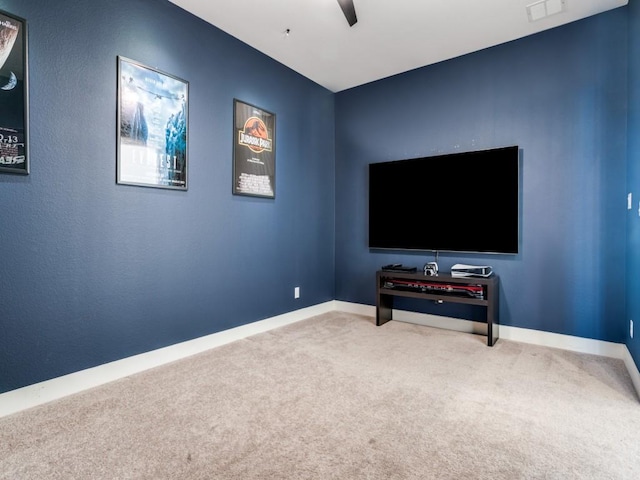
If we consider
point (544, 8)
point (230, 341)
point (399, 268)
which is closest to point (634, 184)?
point (544, 8)

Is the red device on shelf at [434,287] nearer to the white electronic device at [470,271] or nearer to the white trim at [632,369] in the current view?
the white electronic device at [470,271]

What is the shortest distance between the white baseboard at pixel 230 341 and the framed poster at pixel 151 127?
130cm

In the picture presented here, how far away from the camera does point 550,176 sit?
2.99 meters

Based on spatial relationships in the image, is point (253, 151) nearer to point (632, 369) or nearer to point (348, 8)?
point (348, 8)

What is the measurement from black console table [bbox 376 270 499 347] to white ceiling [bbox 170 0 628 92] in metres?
2.27

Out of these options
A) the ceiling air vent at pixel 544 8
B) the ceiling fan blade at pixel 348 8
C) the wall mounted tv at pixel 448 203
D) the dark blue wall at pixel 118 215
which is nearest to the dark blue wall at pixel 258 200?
the dark blue wall at pixel 118 215

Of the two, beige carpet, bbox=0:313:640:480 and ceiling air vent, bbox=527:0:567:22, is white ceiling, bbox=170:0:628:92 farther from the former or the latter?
beige carpet, bbox=0:313:640:480

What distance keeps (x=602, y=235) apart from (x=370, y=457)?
2.70 meters

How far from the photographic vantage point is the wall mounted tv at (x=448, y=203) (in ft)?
10.3

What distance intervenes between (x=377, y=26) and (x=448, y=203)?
1.80 meters

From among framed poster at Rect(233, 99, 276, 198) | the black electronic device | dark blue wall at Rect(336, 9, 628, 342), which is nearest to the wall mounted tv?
dark blue wall at Rect(336, 9, 628, 342)

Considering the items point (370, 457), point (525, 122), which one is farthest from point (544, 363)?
point (525, 122)

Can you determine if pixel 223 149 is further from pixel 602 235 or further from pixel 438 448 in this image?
pixel 602 235

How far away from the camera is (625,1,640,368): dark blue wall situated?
7.25 feet
